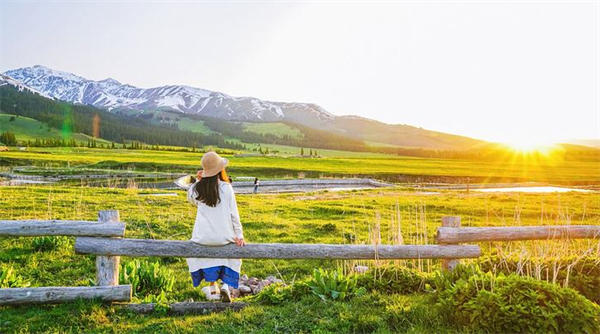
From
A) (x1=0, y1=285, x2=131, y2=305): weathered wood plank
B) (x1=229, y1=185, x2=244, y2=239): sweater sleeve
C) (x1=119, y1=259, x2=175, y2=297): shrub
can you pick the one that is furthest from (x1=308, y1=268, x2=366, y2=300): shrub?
(x1=0, y1=285, x2=131, y2=305): weathered wood plank

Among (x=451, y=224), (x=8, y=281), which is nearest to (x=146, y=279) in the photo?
(x=8, y=281)

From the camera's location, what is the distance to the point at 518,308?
5465 mm

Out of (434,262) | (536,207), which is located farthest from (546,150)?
(434,262)

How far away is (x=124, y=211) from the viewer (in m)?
16.9

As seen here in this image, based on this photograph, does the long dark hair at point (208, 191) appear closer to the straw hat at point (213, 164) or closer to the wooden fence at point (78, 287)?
the straw hat at point (213, 164)

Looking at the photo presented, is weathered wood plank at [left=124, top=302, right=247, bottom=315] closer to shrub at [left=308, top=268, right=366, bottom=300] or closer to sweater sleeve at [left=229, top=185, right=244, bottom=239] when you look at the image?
sweater sleeve at [left=229, top=185, right=244, bottom=239]

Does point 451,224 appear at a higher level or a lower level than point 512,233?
higher

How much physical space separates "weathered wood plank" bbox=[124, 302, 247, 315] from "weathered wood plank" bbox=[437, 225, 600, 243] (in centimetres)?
410

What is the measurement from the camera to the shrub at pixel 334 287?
22.6 feet

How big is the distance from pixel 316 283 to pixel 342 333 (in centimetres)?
155

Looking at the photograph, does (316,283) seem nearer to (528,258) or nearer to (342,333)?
(342,333)

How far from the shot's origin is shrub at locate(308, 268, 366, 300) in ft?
22.6

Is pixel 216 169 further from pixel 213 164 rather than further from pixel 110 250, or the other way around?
pixel 110 250

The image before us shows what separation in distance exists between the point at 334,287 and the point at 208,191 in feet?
9.05
